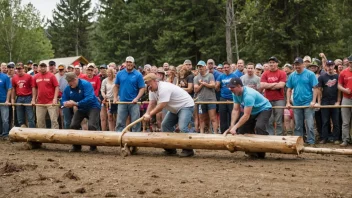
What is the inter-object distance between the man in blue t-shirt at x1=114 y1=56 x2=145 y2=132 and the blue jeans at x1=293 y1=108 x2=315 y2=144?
12.5 feet

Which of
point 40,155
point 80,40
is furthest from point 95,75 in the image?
point 80,40

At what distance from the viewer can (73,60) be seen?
47.8 m

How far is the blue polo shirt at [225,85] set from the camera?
1334 centimetres

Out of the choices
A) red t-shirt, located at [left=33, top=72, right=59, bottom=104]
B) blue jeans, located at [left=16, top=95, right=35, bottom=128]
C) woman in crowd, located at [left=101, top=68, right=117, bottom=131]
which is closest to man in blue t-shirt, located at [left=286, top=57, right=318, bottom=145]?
woman in crowd, located at [left=101, top=68, right=117, bottom=131]

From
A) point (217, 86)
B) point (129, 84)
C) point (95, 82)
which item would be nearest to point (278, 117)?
point (217, 86)

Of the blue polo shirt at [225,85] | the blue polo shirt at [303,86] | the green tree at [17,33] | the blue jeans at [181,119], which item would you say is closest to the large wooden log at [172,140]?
the blue jeans at [181,119]

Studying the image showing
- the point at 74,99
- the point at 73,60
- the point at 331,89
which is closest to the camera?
the point at 74,99

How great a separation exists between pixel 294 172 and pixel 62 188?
3.78m

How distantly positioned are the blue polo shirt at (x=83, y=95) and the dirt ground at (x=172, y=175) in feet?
3.96

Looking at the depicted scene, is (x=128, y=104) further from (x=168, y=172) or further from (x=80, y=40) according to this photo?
(x=80, y=40)

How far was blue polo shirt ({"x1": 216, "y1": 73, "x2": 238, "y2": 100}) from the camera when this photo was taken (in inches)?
525

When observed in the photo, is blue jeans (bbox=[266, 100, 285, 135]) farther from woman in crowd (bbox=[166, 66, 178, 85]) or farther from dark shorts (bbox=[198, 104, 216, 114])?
woman in crowd (bbox=[166, 66, 178, 85])

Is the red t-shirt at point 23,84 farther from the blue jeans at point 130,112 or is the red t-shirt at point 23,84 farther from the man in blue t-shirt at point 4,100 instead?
the blue jeans at point 130,112

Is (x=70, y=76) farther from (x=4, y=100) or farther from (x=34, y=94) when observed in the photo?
(x=4, y=100)
